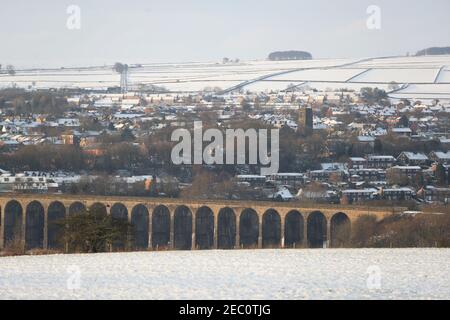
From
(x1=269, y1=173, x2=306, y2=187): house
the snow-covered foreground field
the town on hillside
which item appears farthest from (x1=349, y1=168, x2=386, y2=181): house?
the snow-covered foreground field

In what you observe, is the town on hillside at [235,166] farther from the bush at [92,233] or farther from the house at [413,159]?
the bush at [92,233]

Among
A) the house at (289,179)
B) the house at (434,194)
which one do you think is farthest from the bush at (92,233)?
the house at (289,179)

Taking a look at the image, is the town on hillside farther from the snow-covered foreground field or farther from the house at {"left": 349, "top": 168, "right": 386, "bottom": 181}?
the snow-covered foreground field

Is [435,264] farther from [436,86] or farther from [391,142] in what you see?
[436,86]

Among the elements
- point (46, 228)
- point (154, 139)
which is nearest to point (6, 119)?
point (154, 139)

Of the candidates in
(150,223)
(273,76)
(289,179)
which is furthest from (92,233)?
(273,76)
